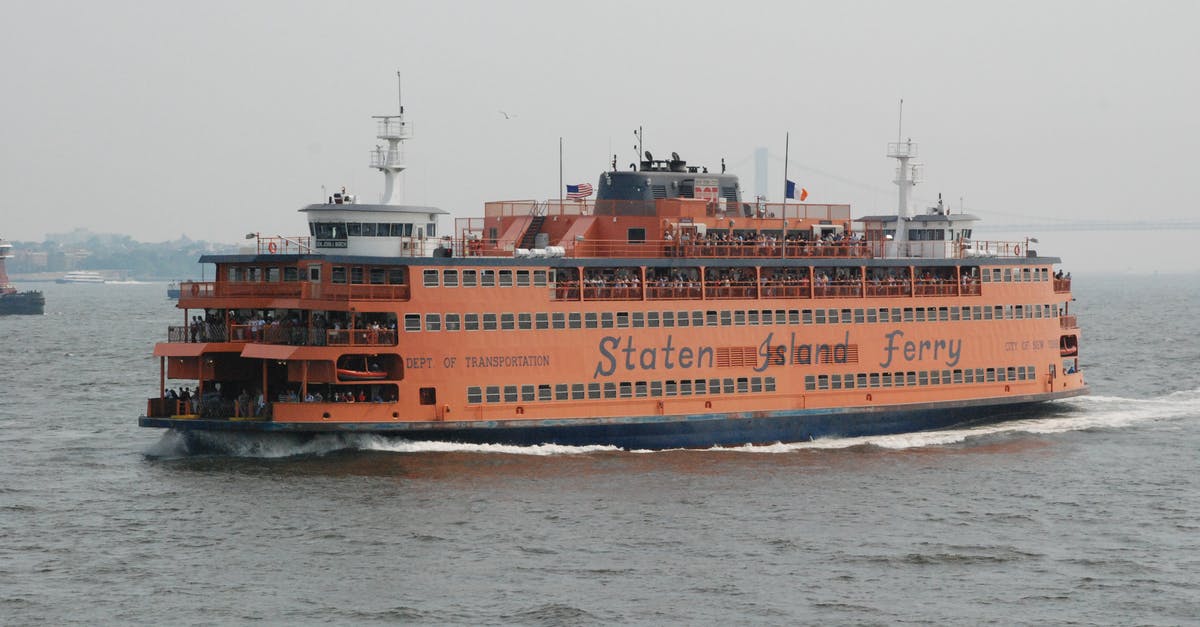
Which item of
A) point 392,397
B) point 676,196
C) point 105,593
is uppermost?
point 676,196

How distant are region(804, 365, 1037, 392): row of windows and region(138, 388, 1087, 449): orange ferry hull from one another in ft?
2.51

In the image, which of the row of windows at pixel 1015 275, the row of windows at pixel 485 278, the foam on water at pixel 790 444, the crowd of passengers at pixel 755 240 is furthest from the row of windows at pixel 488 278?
the row of windows at pixel 1015 275

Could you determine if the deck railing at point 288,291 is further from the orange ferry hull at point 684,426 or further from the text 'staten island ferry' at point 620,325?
the orange ferry hull at point 684,426

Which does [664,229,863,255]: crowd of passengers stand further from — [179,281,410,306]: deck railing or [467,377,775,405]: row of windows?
[179,281,410,306]: deck railing

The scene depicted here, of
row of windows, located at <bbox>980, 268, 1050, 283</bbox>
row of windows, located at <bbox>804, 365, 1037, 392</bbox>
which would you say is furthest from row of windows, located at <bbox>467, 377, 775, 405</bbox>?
row of windows, located at <bbox>980, 268, 1050, 283</bbox>

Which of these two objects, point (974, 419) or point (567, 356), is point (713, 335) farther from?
point (974, 419)

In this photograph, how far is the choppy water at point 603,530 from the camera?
29.6 metres

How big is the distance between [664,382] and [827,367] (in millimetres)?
6016

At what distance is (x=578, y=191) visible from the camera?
51.2 m

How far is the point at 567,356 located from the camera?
4478cm

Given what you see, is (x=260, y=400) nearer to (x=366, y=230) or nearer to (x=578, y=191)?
(x=366, y=230)

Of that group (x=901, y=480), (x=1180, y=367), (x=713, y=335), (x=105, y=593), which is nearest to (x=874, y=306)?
(x=713, y=335)

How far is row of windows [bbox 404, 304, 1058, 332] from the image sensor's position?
43.3 m

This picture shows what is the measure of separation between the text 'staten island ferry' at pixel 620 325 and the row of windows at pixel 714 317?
2.5 inches
